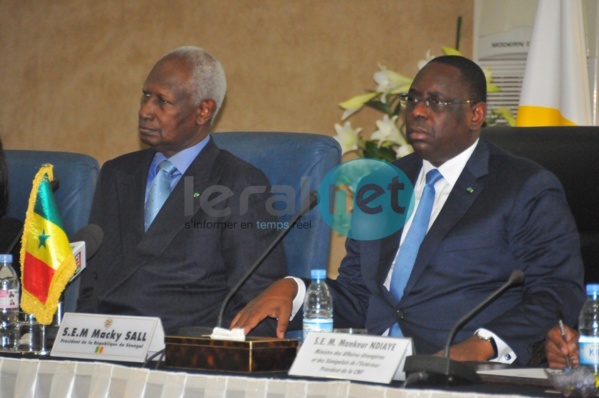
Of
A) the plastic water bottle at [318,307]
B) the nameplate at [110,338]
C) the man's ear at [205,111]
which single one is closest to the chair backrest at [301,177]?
the man's ear at [205,111]

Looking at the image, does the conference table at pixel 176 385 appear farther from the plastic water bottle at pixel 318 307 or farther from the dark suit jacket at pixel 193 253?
the dark suit jacket at pixel 193 253

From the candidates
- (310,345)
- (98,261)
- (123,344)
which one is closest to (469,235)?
(310,345)

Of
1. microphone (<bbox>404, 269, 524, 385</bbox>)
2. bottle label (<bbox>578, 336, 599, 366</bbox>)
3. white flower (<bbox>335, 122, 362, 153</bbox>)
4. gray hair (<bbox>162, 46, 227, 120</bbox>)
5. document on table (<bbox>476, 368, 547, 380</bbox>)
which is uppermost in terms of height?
gray hair (<bbox>162, 46, 227, 120</bbox>)

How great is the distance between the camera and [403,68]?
14.5 feet

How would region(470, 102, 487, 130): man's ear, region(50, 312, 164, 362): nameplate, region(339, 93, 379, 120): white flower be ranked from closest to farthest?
region(50, 312, 164, 362): nameplate, region(470, 102, 487, 130): man's ear, region(339, 93, 379, 120): white flower

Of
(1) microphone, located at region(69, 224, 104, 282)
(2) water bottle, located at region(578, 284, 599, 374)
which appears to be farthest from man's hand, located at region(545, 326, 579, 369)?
(1) microphone, located at region(69, 224, 104, 282)

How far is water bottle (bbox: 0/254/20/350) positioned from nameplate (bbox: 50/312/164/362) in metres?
0.26

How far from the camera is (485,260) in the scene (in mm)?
2457

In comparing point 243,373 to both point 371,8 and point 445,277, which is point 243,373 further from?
point 371,8

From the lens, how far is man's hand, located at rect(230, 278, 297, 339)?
2211 millimetres

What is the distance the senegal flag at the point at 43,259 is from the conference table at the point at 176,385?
34 cm

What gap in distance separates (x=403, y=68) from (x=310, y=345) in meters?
2.76

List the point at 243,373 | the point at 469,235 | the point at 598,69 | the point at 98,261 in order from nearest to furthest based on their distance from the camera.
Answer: the point at 243,373, the point at 469,235, the point at 98,261, the point at 598,69

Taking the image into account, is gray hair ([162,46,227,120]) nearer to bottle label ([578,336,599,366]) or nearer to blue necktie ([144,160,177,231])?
blue necktie ([144,160,177,231])
